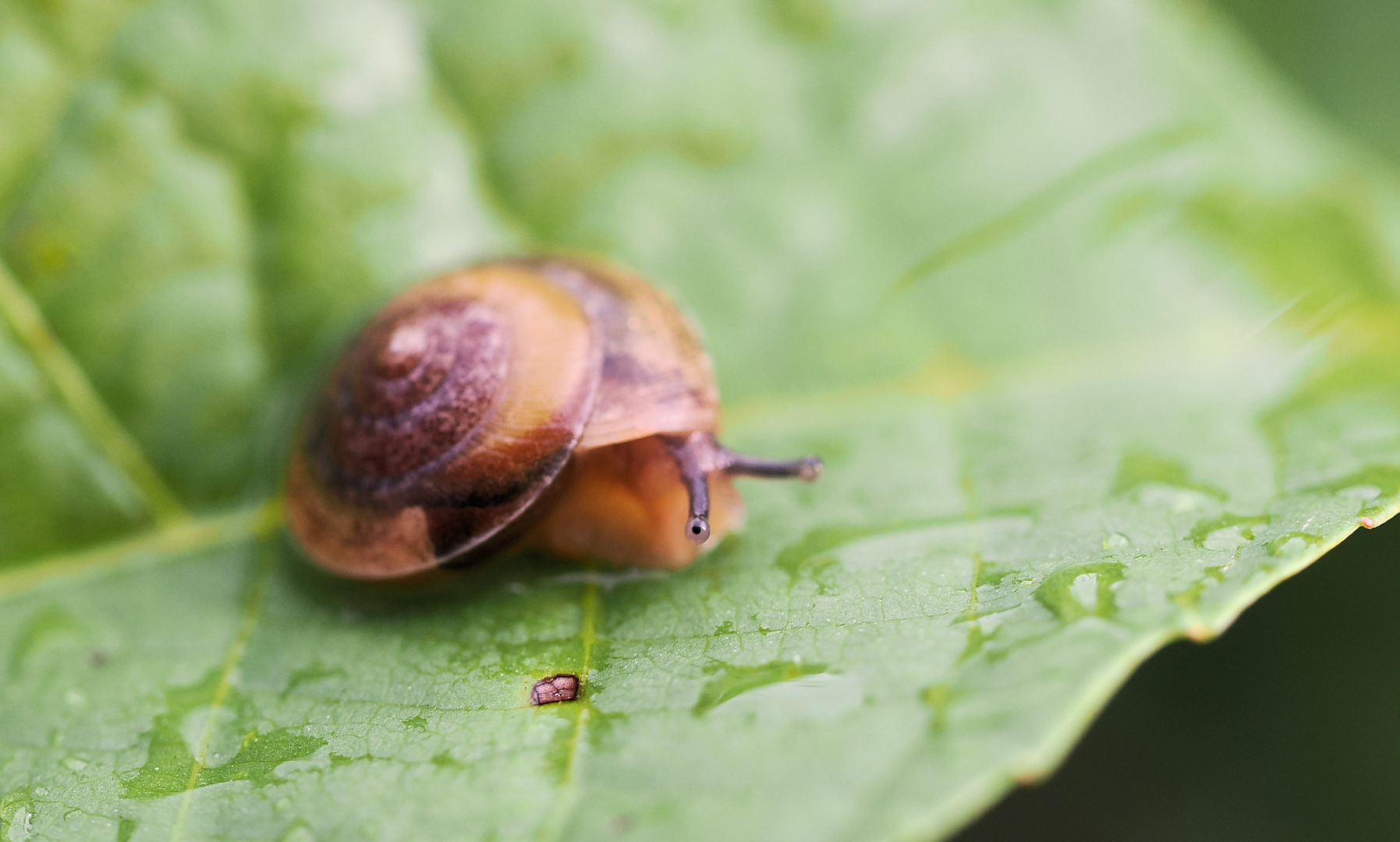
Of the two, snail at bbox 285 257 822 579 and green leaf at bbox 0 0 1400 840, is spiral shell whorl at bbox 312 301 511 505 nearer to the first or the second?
snail at bbox 285 257 822 579

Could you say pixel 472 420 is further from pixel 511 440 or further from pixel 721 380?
pixel 721 380

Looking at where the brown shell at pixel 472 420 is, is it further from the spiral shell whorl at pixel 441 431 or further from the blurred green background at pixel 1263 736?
the blurred green background at pixel 1263 736

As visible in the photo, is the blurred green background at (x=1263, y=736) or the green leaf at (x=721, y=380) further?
the blurred green background at (x=1263, y=736)

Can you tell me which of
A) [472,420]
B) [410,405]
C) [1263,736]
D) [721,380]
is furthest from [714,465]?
[1263,736]

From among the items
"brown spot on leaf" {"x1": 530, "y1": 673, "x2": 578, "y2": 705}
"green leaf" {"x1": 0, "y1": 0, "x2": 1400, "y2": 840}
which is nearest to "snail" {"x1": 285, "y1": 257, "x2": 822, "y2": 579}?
"green leaf" {"x1": 0, "y1": 0, "x2": 1400, "y2": 840}

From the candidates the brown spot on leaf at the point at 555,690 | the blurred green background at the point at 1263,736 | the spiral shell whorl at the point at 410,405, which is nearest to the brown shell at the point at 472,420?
the spiral shell whorl at the point at 410,405

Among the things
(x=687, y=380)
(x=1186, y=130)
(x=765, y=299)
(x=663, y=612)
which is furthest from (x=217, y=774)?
(x=1186, y=130)

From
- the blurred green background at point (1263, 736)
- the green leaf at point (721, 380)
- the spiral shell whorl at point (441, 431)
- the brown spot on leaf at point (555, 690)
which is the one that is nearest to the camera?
the green leaf at point (721, 380)
